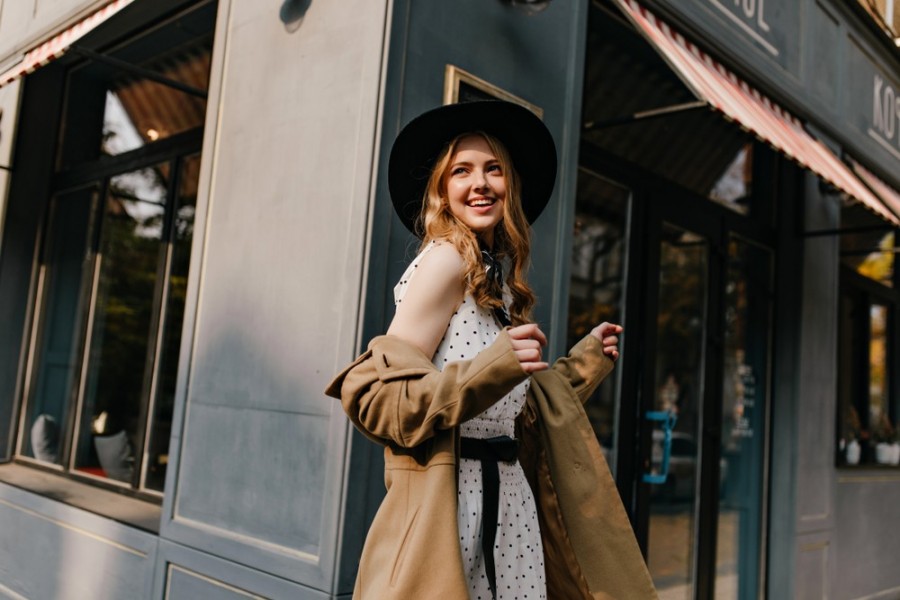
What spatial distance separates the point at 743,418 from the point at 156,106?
189 inches

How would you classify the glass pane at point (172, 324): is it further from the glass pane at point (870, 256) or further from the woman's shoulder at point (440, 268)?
the glass pane at point (870, 256)

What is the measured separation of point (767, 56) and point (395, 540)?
16.6 ft

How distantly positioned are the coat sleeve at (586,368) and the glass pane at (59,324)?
15.2 feet

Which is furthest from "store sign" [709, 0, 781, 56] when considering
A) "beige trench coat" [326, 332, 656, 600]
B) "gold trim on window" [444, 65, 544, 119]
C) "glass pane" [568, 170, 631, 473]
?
"beige trench coat" [326, 332, 656, 600]

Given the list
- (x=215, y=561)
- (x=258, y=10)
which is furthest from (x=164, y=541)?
(x=258, y=10)

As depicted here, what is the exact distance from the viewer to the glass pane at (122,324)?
203 inches

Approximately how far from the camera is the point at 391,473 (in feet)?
6.25

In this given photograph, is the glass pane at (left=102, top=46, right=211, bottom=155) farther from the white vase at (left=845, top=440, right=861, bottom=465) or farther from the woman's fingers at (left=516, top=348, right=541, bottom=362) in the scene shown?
the white vase at (left=845, top=440, right=861, bottom=465)

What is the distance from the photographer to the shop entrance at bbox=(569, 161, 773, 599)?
4.82 meters

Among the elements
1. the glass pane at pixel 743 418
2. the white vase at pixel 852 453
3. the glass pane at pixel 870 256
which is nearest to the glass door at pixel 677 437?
the glass pane at pixel 743 418

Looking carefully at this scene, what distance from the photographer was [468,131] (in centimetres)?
210

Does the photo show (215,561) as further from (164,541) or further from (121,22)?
(121,22)

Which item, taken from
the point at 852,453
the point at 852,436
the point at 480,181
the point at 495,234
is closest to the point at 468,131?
the point at 480,181

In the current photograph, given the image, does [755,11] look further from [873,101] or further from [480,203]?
[480,203]
